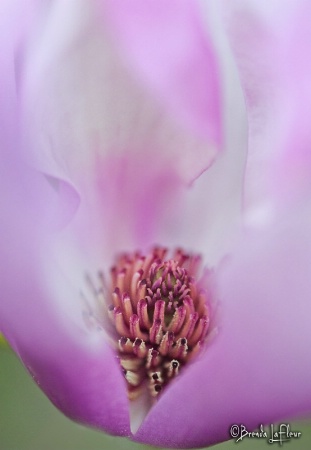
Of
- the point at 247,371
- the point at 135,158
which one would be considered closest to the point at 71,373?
the point at 247,371

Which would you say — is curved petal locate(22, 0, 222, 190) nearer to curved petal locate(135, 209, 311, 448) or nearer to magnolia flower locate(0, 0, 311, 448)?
magnolia flower locate(0, 0, 311, 448)

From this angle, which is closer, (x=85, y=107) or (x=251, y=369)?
(x=251, y=369)

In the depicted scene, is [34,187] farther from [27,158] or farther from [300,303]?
[300,303]

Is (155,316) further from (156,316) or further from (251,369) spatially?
(251,369)

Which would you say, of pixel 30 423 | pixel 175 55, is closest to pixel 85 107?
pixel 175 55

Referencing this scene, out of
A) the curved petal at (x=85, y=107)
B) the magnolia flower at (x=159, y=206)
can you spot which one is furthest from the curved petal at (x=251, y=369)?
the curved petal at (x=85, y=107)

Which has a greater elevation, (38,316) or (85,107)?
(85,107)

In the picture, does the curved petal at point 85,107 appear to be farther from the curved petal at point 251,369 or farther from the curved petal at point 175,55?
the curved petal at point 251,369
